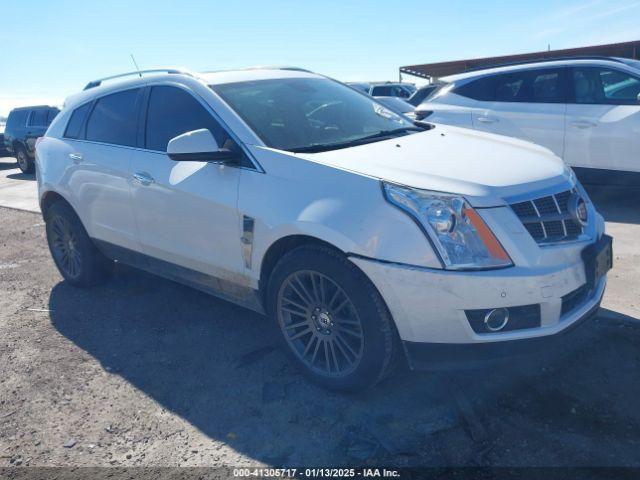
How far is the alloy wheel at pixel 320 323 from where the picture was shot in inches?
119

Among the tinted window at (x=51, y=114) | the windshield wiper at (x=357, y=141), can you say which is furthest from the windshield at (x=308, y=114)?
the tinted window at (x=51, y=114)

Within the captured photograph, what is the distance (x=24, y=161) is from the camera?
1659 cm

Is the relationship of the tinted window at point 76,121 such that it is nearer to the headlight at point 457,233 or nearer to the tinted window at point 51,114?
the headlight at point 457,233

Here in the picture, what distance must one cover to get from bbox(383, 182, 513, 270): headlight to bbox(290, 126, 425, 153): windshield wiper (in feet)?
2.75

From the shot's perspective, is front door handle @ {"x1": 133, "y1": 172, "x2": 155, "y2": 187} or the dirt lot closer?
the dirt lot

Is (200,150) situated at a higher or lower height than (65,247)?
higher

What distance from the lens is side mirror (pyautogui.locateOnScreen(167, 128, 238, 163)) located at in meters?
3.32

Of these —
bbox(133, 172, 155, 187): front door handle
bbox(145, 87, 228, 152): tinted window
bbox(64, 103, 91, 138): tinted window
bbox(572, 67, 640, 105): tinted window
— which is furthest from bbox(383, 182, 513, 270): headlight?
bbox(572, 67, 640, 105): tinted window

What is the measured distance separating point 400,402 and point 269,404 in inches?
28.3

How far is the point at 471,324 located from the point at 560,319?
475mm

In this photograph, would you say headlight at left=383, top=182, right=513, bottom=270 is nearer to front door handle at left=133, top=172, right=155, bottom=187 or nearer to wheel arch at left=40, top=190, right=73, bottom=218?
front door handle at left=133, top=172, right=155, bottom=187

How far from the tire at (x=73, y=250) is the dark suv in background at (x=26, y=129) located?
1239 centimetres

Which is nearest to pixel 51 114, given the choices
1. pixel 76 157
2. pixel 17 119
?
pixel 17 119

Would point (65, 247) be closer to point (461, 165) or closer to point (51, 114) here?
point (461, 165)
